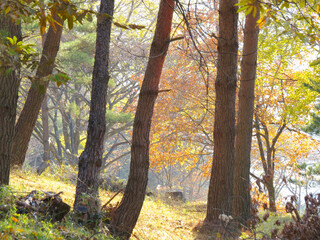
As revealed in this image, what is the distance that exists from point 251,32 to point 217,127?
3022 millimetres

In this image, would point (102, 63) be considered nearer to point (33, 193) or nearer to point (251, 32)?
point (33, 193)

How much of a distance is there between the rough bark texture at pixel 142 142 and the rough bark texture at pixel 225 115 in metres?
1.62

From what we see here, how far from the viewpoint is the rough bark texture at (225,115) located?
7.64m

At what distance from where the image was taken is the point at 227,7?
7.61 m

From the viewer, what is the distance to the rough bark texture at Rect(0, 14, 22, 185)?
17.3ft

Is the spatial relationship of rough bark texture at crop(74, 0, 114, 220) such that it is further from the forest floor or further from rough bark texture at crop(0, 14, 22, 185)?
rough bark texture at crop(0, 14, 22, 185)

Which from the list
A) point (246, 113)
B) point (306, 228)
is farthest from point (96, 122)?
point (246, 113)

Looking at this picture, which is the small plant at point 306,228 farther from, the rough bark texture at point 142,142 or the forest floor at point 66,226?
the rough bark texture at point 142,142

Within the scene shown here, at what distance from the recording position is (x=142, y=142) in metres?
6.30

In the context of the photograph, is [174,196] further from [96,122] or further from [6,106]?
[6,106]

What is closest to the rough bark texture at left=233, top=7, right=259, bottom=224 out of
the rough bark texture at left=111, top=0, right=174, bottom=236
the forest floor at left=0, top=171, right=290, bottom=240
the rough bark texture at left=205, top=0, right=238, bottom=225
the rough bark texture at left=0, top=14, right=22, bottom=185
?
the rough bark texture at left=205, top=0, right=238, bottom=225

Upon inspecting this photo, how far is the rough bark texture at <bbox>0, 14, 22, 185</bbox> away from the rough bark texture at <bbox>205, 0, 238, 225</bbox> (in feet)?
13.3

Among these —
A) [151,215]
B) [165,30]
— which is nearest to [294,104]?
[151,215]

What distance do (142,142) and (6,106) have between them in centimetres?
223
